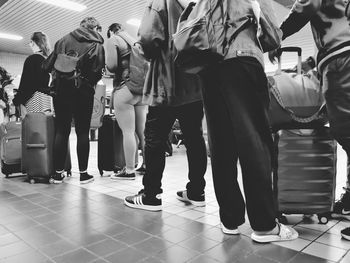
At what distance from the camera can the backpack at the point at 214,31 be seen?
1.40 m

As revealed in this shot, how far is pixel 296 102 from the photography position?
1.64 metres

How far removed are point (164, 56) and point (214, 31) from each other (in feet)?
A: 2.01

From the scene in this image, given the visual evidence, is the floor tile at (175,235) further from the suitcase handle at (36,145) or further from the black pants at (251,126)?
the suitcase handle at (36,145)

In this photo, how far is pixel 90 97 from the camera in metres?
3.05

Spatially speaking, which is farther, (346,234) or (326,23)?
(326,23)

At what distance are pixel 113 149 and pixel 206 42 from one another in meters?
2.35

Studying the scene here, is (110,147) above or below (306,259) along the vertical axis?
above

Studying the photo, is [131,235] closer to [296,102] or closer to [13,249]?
[13,249]

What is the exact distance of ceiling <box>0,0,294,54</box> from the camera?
780 cm

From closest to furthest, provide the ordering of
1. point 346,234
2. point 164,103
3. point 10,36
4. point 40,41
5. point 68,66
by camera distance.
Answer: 1. point 346,234
2. point 164,103
3. point 68,66
4. point 40,41
5. point 10,36

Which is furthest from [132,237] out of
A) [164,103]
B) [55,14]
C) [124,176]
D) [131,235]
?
[55,14]

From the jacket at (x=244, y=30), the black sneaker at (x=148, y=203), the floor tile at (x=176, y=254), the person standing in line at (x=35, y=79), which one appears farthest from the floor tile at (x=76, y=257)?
the person standing in line at (x=35, y=79)

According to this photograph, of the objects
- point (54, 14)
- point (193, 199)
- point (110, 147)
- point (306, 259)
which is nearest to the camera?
point (306, 259)

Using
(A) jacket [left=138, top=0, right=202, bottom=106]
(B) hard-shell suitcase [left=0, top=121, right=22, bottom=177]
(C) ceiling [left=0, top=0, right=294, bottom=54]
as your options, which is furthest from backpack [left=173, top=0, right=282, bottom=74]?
(C) ceiling [left=0, top=0, right=294, bottom=54]
